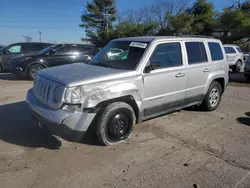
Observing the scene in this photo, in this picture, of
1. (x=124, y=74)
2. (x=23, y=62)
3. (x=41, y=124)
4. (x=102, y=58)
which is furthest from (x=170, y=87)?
(x=23, y=62)

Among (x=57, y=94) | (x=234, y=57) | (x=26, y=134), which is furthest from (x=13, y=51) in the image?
(x=234, y=57)

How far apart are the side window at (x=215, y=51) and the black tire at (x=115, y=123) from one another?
2.89 metres

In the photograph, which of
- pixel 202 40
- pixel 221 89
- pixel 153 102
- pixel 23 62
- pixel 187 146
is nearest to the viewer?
pixel 187 146

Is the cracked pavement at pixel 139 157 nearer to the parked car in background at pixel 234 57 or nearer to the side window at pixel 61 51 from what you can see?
the side window at pixel 61 51

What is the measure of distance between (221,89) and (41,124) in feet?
15.2

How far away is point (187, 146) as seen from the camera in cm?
379

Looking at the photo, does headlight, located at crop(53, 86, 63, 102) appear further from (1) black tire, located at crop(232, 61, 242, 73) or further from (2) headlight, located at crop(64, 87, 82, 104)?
(1) black tire, located at crop(232, 61, 242, 73)

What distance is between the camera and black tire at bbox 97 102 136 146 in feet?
11.4

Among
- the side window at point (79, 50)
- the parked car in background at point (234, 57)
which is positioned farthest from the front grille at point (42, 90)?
the parked car in background at point (234, 57)

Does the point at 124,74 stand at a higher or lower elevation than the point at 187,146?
higher

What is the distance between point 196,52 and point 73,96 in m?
3.11

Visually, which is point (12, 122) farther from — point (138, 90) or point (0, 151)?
point (138, 90)

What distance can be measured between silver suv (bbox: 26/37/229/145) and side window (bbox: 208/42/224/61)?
6cm

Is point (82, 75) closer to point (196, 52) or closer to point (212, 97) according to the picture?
point (196, 52)
